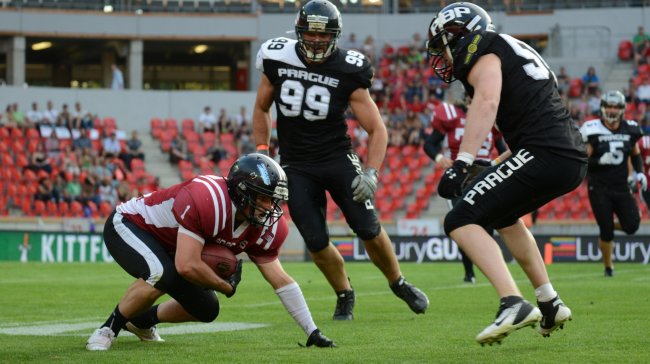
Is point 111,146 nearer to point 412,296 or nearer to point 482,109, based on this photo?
point 412,296

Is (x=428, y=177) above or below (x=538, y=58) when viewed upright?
below

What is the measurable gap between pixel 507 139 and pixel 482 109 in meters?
0.44

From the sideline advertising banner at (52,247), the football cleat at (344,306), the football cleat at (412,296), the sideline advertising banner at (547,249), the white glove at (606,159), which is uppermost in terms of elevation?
the white glove at (606,159)

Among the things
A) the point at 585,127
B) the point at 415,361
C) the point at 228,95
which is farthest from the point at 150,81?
the point at 415,361

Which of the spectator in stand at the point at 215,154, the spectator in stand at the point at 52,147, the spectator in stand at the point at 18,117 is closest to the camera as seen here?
the spectator in stand at the point at 52,147

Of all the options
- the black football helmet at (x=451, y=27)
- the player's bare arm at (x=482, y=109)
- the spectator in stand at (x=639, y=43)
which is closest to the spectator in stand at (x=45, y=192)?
the spectator in stand at (x=639, y=43)

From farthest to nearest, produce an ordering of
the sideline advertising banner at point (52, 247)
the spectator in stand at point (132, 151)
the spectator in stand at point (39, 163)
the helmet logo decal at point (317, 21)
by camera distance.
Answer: the spectator in stand at point (132, 151), the spectator in stand at point (39, 163), the sideline advertising banner at point (52, 247), the helmet logo decal at point (317, 21)

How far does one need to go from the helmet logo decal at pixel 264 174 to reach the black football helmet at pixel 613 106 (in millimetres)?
7685

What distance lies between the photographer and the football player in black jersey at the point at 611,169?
12836mm

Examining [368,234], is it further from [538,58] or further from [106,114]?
[106,114]

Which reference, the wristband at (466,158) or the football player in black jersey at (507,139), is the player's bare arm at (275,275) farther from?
the wristband at (466,158)

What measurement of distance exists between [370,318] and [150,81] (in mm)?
30866

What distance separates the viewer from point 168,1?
32.4 m

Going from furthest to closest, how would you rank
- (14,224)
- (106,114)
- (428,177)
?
1. (106,114)
2. (428,177)
3. (14,224)
